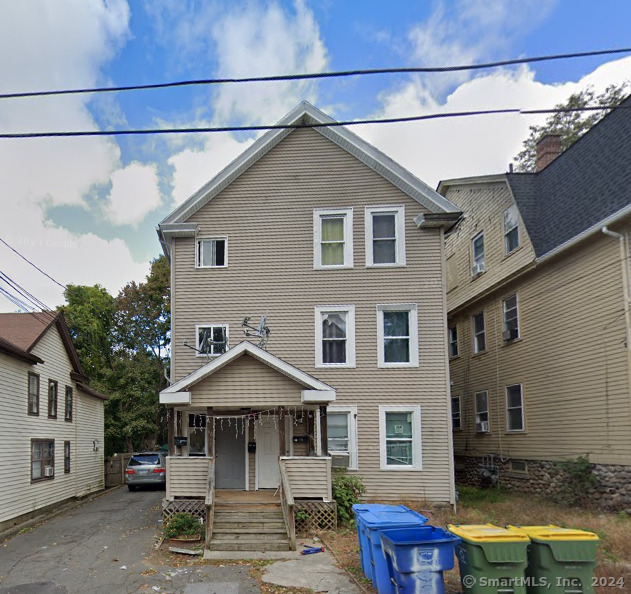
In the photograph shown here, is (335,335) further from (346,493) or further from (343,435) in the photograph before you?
(346,493)

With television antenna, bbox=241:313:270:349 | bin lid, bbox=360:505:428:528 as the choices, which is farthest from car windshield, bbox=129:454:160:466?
bin lid, bbox=360:505:428:528

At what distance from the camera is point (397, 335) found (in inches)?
634

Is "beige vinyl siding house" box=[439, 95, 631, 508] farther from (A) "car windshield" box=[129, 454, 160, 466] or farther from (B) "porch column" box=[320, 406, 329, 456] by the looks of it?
(A) "car windshield" box=[129, 454, 160, 466]

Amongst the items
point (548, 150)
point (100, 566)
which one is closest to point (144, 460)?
point (100, 566)

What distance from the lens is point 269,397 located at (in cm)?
1326

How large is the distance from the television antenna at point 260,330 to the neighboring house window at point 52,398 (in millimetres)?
7873

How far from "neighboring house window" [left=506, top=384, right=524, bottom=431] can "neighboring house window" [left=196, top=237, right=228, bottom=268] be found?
9.76m

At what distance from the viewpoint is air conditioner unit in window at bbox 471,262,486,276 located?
2073 cm

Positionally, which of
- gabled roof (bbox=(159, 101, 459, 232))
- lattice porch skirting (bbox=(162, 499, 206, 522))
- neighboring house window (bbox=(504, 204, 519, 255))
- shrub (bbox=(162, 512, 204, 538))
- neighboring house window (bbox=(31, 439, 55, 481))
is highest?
gabled roof (bbox=(159, 101, 459, 232))

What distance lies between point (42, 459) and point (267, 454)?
Answer: 7652 millimetres

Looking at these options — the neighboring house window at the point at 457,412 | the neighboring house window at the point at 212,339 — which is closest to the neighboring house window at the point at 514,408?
the neighboring house window at the point at 457,412

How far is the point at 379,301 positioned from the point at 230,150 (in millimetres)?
6723

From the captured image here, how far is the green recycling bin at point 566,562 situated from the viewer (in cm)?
684

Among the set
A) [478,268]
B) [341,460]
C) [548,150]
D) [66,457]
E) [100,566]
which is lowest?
[100,566]
